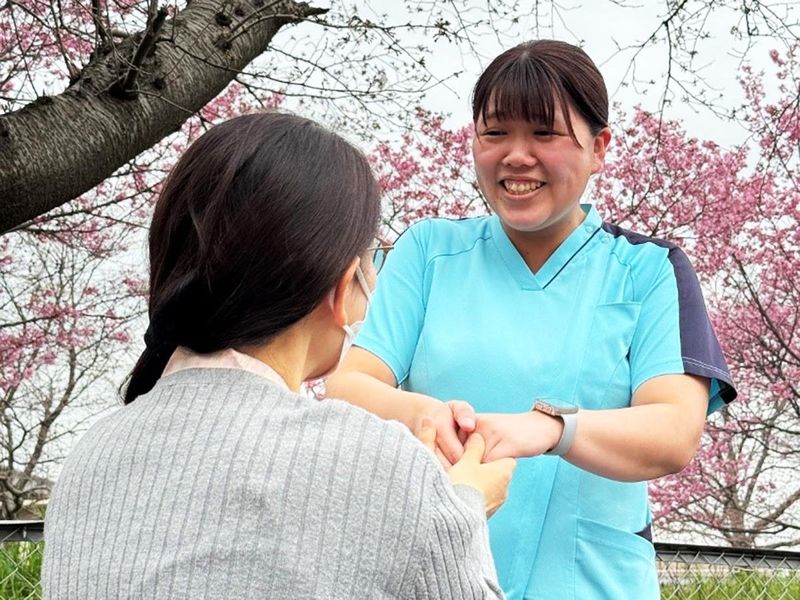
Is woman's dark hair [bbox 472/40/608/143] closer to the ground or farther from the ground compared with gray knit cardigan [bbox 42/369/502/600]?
farther from the ground

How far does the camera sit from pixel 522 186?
1.65 m

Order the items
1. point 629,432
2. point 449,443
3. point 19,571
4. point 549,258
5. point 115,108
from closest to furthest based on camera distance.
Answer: point 449,443 → point 629,432 → point 549,258 → point 19,571 → point 115,108

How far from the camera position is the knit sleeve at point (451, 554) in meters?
0.99

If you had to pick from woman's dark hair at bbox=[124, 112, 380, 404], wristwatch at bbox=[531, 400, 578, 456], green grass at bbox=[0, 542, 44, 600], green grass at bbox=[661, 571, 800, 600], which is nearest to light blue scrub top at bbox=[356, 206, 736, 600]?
wristwatch at bbox=[531, 400, 578, 456]

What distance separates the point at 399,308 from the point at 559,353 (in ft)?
0.87

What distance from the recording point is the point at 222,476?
99 cm

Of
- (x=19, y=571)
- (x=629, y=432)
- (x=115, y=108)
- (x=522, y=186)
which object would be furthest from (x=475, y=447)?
(x=115, y=108)

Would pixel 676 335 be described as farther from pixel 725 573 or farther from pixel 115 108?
pixel 725 573

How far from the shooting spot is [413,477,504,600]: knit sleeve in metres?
0.99

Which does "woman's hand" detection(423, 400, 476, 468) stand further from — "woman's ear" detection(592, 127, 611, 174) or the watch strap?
"woman's ear" detection(592, 127, 611, 174)

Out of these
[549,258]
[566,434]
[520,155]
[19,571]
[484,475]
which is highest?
[520,155]

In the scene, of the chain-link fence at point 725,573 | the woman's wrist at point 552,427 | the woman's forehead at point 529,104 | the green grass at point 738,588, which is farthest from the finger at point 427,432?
the green grass at point 738,588

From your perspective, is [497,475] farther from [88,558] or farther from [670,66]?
[670,66]

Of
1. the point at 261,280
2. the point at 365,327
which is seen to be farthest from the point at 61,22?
the point at 261,280
